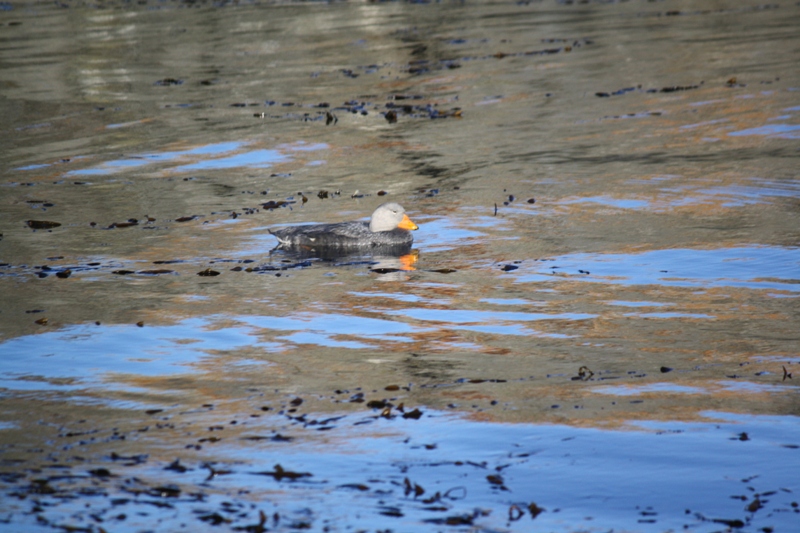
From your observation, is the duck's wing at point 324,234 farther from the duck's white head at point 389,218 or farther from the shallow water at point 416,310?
the shallow water at point 416,310

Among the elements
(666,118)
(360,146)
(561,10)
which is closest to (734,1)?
(561,10)

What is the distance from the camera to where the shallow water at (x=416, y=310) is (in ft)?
19.7

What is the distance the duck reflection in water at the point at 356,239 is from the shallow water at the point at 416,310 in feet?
0.62

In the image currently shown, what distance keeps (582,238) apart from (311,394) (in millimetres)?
4920

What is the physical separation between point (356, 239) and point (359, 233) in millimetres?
76

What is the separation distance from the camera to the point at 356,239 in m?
11.5

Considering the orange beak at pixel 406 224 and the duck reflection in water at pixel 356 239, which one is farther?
the orange beak at pixel 406 224

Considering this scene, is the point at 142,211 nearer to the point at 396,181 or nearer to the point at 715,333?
the point at 396,181

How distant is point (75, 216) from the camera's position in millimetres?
12969

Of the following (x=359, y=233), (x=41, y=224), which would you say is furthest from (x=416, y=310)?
(x=41, y=224)

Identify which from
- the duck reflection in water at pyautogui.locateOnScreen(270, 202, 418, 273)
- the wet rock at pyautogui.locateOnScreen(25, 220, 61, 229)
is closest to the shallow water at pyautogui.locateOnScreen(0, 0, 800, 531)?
the wet rock at pyautogui.locateOnScreen(25, 220, 61, 229)

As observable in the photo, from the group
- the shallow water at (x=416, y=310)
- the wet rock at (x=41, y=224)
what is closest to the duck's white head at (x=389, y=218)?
the shallow water at (x=416, y=310)

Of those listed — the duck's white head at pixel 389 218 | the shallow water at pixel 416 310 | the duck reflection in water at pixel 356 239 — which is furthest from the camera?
the duck's white head at pixel 389 218

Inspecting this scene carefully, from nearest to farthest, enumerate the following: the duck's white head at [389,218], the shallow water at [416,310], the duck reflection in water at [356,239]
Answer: the shallow water at [416,310]
the duck reflection in water at [356,239]
the duck's white head at [389,218]
